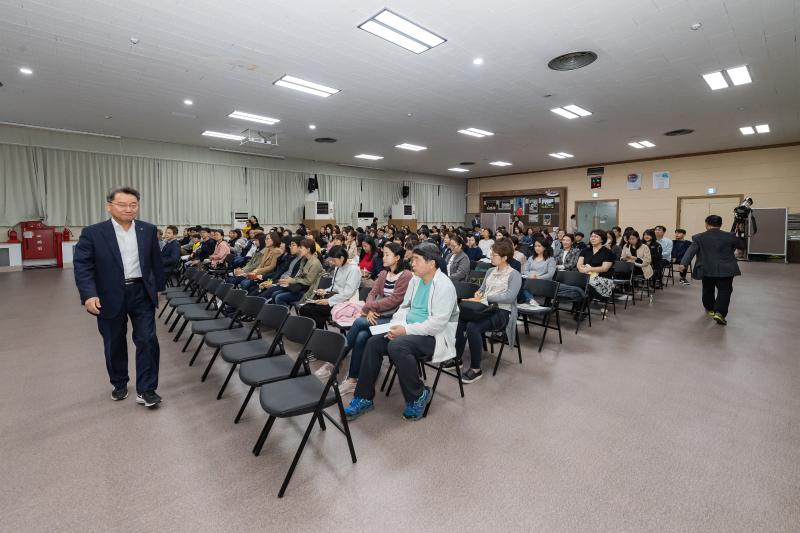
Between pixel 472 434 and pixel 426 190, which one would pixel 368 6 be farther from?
pixel 426 190

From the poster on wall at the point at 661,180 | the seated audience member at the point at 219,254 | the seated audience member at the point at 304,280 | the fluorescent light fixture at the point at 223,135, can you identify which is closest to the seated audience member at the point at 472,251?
the seated audience member at the point at 304,280

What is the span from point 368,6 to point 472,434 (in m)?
4.38

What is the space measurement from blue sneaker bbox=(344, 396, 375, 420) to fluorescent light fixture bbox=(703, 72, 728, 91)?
7466mm

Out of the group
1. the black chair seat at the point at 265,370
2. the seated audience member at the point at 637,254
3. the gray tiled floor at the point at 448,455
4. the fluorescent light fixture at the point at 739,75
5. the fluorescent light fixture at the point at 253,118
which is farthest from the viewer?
the fluorescent light fixture at the point at 253,118

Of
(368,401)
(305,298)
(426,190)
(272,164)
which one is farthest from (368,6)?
(426,190)

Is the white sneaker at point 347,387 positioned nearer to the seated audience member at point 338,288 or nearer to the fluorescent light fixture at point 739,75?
the seated audience member at point 338,288

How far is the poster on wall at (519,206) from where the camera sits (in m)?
18.9

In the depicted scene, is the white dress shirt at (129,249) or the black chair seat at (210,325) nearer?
the white dress shirt at (129,249)

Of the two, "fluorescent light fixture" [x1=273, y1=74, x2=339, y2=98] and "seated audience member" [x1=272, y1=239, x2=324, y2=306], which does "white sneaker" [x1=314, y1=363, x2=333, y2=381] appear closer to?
"seated audience member" [x1=272, y1=239, x2=324, y2=306]

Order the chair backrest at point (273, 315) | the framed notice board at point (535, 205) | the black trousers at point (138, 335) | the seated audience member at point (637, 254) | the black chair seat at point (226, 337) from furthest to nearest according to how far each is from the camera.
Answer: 1. the framed notice board at point (535, 205)
2. the seated audience member at point (637, 254)
3. the black chair seat at point (226, 337)
4. the chair backrest at point (273, 315)
5. the black trousers at point (138, 335)

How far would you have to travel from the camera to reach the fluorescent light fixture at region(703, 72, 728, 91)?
639 cm

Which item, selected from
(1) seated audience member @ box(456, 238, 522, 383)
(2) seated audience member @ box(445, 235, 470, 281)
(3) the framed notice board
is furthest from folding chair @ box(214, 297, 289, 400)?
(3) the framed notice board

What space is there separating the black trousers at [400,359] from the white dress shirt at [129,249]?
72.6 inches

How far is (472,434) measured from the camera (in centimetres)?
267
